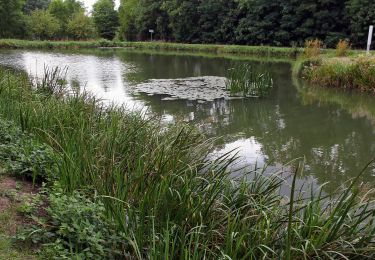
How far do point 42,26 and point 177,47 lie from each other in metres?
18.5

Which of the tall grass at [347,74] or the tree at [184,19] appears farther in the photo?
the tree at [184,19]

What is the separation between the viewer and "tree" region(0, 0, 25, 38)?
133ft

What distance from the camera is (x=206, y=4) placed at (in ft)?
121

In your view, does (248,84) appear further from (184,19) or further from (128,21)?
(128,21)

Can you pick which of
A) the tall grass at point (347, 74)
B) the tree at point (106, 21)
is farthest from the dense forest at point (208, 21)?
the tall grass at point (347, 74)

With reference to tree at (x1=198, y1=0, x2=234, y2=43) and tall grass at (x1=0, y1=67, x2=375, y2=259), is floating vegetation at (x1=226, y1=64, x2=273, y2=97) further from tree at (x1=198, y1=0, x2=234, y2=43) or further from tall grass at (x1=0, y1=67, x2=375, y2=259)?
tree at (x1=198, y1=0, x2=234, y2=43)

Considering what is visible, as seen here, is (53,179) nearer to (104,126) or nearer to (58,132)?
(58,132)

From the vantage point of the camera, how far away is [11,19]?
1623 inches

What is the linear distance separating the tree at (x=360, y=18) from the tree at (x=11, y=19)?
32011 mm

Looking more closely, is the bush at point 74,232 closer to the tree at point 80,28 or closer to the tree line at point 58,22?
the tree line at point 58,22

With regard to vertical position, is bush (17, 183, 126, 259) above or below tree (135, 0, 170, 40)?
below

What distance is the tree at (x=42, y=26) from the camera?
43.6m

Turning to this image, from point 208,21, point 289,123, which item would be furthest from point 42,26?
point 289,123

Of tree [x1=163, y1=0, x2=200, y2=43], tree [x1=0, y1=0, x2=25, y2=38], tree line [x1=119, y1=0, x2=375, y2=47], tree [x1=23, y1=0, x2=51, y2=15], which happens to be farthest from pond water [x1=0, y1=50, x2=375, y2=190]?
tree [x1=23, y1=0, x2=51, y2=15]
